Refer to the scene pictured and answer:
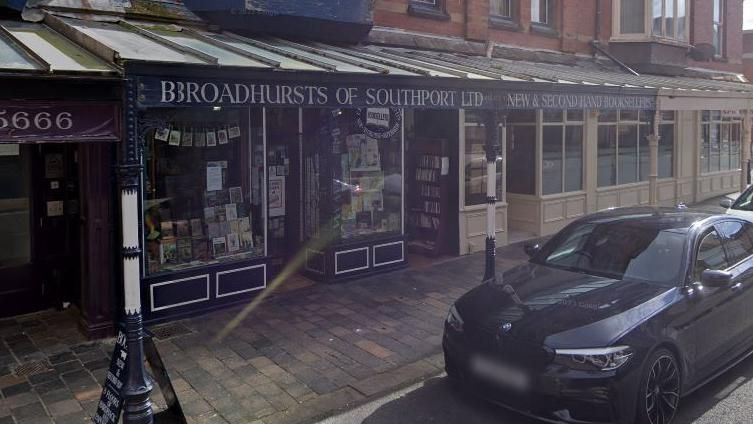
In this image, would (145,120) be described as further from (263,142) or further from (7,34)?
(263,142)

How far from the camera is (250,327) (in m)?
7.41

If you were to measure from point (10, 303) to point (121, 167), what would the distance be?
12.6ft

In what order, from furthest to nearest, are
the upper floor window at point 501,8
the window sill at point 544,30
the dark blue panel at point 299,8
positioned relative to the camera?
the window sill at point 544,30
the upper floor window at point 501,8
the dark blue panel at point 299,8

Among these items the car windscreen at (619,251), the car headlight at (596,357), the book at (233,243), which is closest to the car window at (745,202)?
the car windscreen at (619,251)

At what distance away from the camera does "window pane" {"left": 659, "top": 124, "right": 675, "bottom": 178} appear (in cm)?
1681

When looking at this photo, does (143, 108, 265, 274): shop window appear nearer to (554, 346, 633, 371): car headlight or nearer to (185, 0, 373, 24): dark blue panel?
(185, 0, 373, 24): dark blue panel

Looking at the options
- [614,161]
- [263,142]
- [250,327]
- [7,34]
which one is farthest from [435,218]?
[7,34]

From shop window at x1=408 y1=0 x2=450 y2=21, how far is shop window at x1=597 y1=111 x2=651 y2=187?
483 centimetres

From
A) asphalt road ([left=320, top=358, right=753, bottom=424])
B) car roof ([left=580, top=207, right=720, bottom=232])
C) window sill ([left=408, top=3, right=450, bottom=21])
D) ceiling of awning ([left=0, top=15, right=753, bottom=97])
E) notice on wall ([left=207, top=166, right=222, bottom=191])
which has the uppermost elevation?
window sill ([left=408, top=3, right=450, bottom=21])

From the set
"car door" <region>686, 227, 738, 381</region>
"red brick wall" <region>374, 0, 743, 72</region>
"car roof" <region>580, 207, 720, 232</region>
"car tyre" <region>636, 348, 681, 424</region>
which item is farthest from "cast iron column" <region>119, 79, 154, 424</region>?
"red brick wall" <region>374, 0, 743, 72</region>

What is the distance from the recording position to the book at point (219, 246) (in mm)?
8211

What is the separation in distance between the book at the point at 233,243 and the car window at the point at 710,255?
17.2ft

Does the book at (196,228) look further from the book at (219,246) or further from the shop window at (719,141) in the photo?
the shop window at (719,141)

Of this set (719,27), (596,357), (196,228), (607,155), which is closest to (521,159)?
(607,155)
